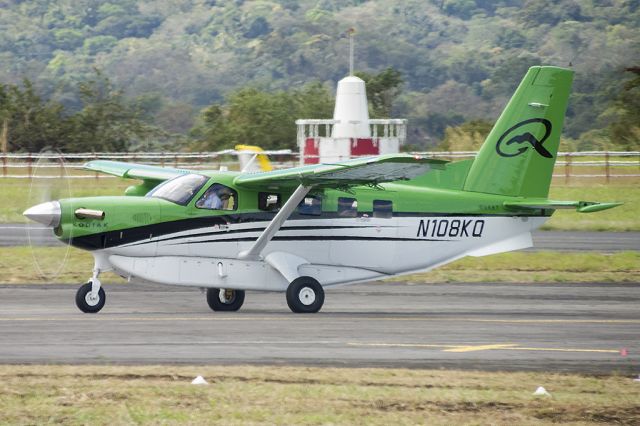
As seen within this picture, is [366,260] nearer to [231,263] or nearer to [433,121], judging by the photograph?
[231,263]

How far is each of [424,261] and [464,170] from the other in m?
1.73

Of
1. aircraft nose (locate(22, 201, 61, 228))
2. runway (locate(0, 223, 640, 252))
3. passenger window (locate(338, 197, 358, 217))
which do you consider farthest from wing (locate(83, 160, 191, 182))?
runway (locate(0, 223, 640, 252))

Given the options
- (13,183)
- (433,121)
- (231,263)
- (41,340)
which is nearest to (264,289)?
(231,263)

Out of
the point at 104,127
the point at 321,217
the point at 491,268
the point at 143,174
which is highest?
the point at 104,127

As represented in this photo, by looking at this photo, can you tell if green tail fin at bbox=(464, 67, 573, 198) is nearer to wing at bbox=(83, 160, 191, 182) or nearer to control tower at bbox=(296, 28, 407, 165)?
wing at bbox=(83, 160, 191, 182)

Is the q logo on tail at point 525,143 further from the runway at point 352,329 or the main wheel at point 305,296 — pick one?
the main wheel at point 305,296

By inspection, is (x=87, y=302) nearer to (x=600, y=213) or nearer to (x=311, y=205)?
(x=311, y=205)

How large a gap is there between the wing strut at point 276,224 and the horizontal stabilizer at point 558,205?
149 inches

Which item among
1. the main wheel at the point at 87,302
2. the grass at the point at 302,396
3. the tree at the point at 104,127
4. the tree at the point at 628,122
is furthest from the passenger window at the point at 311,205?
the tree at the point at 628,122

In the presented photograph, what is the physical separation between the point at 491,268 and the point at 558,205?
21.7ft

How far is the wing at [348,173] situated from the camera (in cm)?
1745

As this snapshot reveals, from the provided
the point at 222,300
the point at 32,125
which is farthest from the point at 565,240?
the point at 32,125

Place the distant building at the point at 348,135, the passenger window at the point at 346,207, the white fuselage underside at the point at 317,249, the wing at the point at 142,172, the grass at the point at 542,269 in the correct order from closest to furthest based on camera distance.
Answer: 1. the white fuselage underside at the point at 317,249
2. the passenger window at the point at 346,207
3. the wing at the point at 142,172
4. the grass at the point at 542,269
5. the distant building at the point at 348,135

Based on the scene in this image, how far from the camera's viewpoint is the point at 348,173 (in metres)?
18.5
